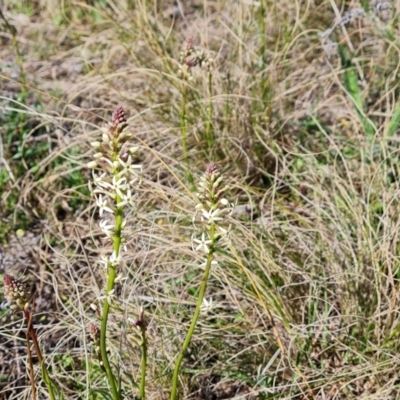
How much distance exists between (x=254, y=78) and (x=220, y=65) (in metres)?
0.32

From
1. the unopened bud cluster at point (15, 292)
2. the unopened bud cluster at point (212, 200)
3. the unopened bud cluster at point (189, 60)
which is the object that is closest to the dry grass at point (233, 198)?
the unopened bud cluster at point (189, 60)

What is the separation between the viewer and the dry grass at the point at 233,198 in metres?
2.48

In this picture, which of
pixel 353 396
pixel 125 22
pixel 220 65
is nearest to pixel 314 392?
→ pixel 353 396

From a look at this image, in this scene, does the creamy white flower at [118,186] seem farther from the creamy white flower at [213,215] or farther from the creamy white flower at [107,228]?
the creamy white flower at [213,215]

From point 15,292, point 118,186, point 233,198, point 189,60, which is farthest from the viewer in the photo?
point 233,198

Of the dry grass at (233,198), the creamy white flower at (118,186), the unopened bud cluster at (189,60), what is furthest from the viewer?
the unopened bud cluster at (189,60)

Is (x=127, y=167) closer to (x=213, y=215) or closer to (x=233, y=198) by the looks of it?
(x=213, y=215)

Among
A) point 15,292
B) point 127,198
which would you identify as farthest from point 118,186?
point 15,292

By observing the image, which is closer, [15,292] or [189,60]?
[15,292]

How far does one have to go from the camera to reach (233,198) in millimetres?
2955

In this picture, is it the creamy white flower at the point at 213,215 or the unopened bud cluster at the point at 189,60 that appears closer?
the creamy white flower at the point at 213,215

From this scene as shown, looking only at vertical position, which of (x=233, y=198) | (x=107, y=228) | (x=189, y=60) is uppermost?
(x=107, y=228)

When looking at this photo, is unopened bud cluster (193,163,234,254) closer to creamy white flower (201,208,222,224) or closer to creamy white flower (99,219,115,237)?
creamy white flower (201,208,222,224)

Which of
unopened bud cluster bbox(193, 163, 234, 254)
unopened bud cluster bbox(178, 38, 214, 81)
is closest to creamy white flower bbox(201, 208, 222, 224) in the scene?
unopened bud cluster bbox(193, 163, 234, 254)
